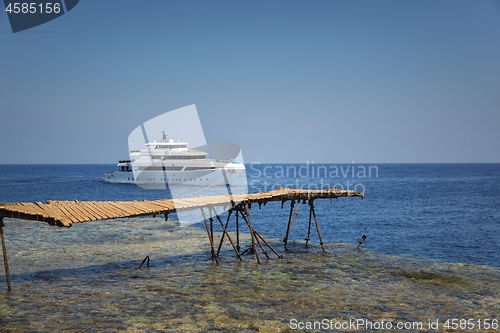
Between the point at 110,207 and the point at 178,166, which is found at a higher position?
the point at 178,166

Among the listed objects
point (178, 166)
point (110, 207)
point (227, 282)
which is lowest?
point (227, 282)

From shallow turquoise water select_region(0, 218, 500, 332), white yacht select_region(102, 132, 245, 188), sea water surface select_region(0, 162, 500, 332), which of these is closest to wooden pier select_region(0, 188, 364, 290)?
shallow turquoise water select_region(0, 218, 500, 332)

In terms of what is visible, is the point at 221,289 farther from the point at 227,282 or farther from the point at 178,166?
the point at 178,166

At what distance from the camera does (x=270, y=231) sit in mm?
36000

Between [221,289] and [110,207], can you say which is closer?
[221,289]

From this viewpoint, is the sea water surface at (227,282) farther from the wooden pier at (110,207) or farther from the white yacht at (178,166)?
the white yacht at (178,166)

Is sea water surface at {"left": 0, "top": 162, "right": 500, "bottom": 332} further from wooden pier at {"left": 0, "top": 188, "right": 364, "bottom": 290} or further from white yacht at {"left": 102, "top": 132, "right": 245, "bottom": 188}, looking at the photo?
white yacht at {"left": 102, "top": 132, "right": 245, "bottom": 188}

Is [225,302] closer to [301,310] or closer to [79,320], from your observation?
[301,310]

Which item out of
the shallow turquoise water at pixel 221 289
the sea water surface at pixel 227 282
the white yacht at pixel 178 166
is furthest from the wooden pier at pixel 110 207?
the white yacht at pixel 178 166

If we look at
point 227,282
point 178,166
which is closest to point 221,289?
point 227,282

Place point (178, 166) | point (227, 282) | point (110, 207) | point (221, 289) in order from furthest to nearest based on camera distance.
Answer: point (178, 166) < point (110, 207) < point (227, 282) < point (221, 289)

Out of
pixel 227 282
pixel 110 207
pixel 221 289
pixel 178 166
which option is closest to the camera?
pixel 221 289

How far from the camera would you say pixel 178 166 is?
254 ft

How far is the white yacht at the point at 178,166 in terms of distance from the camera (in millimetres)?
76500
